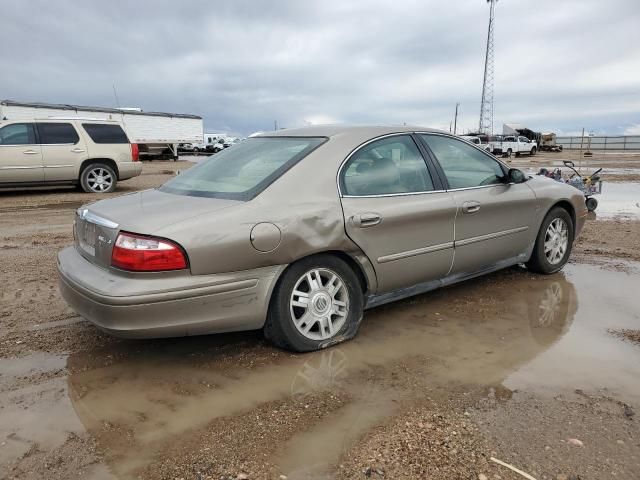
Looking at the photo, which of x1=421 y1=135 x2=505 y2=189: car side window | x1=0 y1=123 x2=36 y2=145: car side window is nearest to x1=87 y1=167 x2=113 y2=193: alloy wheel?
x1=0 y1=123 x2=36 y2=145: car side window

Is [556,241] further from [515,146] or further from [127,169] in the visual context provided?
[515,146]

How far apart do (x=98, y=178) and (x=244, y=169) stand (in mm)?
9930

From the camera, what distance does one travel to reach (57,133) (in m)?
11.9

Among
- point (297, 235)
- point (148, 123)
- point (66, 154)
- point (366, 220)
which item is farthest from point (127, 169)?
point (148, 123)

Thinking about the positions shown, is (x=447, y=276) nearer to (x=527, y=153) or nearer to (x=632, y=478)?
(x=632, y=478)

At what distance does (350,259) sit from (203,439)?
60.8 inches

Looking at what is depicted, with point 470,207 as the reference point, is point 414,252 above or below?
below

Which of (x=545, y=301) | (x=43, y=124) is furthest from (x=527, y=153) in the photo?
(x=545, y=301)

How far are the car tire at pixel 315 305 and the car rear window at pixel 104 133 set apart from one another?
34.4 feet

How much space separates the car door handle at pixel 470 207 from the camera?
13.9 feet

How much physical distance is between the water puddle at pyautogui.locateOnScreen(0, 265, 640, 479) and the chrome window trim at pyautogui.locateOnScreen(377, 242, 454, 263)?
1.82ft

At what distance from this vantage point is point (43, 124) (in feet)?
38.5

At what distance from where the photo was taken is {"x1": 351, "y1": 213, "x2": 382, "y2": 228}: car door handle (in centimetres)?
356

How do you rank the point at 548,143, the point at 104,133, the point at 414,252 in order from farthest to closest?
the point at 548,143 < the point at 104,133 < the point at 414,252
